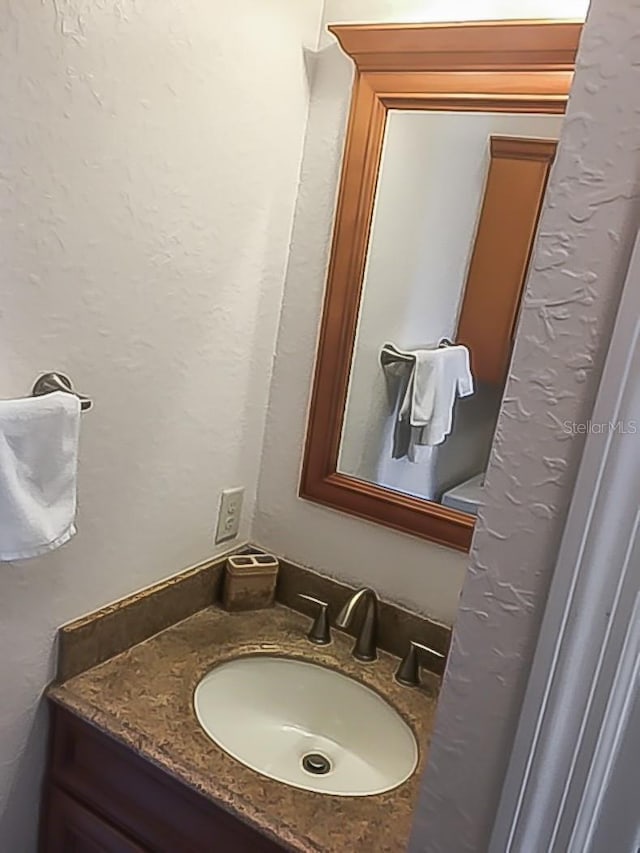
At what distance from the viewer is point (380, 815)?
106cm

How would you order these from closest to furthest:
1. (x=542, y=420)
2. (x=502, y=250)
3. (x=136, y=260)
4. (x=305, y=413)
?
(x=542, y=420), (x=136, y=260), (x=502, y=250), (x=305, y=413)

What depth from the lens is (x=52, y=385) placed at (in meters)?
1.07

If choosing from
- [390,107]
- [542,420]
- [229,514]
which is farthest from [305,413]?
[542,420]

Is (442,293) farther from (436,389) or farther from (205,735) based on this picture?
(205,735)

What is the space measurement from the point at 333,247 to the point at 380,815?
0.98 m

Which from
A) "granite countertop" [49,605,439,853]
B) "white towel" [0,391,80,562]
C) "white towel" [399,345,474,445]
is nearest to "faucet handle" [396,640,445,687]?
"granite countertop" [49,605,439,853]

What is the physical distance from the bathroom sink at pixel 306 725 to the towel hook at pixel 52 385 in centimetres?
56

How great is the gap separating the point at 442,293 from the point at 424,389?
179 millimetres

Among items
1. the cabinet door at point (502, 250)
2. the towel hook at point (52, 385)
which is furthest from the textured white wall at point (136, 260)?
the cabinet door at point (502, 250)

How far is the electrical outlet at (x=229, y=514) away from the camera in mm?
1521

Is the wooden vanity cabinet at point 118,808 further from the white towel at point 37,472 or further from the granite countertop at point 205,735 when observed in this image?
the white towel at point 37,472

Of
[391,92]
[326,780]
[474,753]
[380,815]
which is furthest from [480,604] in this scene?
[391,92]

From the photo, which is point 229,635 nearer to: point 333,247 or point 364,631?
point 364,631

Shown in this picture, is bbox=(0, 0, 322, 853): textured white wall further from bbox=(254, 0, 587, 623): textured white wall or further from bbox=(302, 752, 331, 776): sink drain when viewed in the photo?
bbox=(302, 752, 331, 776): sink drain
